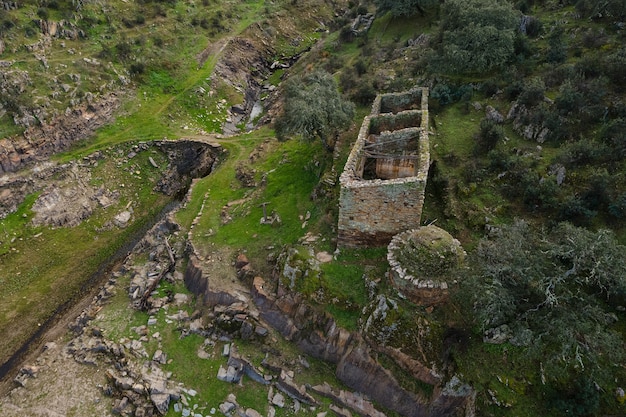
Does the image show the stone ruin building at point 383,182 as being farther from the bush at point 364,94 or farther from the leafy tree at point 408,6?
the leafy tree at point 408,6

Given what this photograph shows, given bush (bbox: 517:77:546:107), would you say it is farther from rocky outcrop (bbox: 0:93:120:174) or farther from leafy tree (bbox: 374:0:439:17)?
rocky outcrop (bbox: 0:93:120:174)

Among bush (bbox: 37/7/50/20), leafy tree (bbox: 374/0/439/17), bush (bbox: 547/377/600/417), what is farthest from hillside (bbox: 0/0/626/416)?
bush (bbox: 37/7/50/20)

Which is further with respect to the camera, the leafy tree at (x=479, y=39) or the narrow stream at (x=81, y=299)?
the leafy tree at (x=479, y=39)

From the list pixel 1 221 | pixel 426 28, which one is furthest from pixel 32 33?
pixel 426 28

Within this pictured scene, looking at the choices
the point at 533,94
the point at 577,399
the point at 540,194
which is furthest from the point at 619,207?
the point at 533,94

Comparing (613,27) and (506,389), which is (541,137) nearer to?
(613,27)

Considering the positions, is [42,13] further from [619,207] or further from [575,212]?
[619,207]

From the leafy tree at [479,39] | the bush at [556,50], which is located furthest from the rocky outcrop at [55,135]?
the bush at [556,50]
